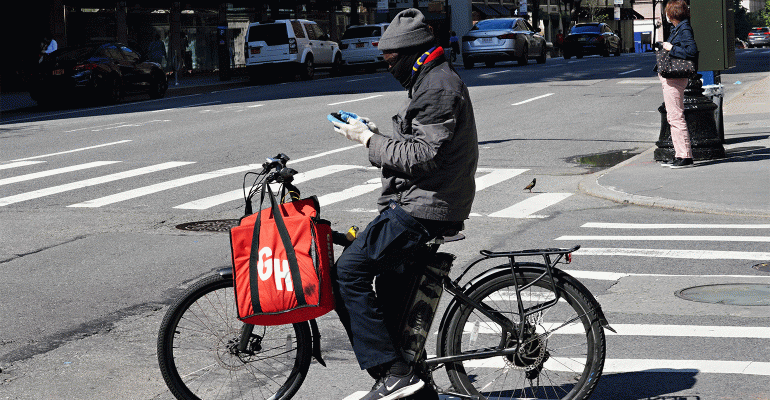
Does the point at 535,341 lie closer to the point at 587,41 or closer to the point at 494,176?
the point at 494,176

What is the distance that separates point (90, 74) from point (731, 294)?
877 inches

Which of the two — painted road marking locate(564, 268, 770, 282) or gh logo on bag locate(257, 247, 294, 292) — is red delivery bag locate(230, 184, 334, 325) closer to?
gh logo on bag locate(257, 247, 294, 292)

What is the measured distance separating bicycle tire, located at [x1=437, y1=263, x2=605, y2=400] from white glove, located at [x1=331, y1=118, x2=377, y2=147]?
0.80 metres

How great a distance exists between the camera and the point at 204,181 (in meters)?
12.3

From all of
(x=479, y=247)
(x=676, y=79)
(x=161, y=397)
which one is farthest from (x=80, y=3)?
(x=161, y=397)

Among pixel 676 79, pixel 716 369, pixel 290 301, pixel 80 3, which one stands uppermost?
pixel 80 3

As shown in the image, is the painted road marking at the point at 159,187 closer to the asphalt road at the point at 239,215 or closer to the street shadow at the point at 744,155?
the asphalt road at the point at 239,215

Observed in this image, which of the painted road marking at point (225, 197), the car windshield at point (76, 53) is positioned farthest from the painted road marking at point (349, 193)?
the car windshield at point (76, 53)

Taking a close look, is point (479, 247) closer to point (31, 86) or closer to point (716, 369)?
point (716, 369)

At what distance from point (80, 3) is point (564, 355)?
36.1 metres

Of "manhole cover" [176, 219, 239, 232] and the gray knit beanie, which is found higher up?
the gray knit beanie

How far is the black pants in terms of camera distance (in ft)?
13.0

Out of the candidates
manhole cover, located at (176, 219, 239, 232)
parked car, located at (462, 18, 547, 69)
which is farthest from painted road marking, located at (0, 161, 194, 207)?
parked car, located at (462, 18, 547, 69)

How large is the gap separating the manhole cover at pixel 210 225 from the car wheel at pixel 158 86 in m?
20.4
